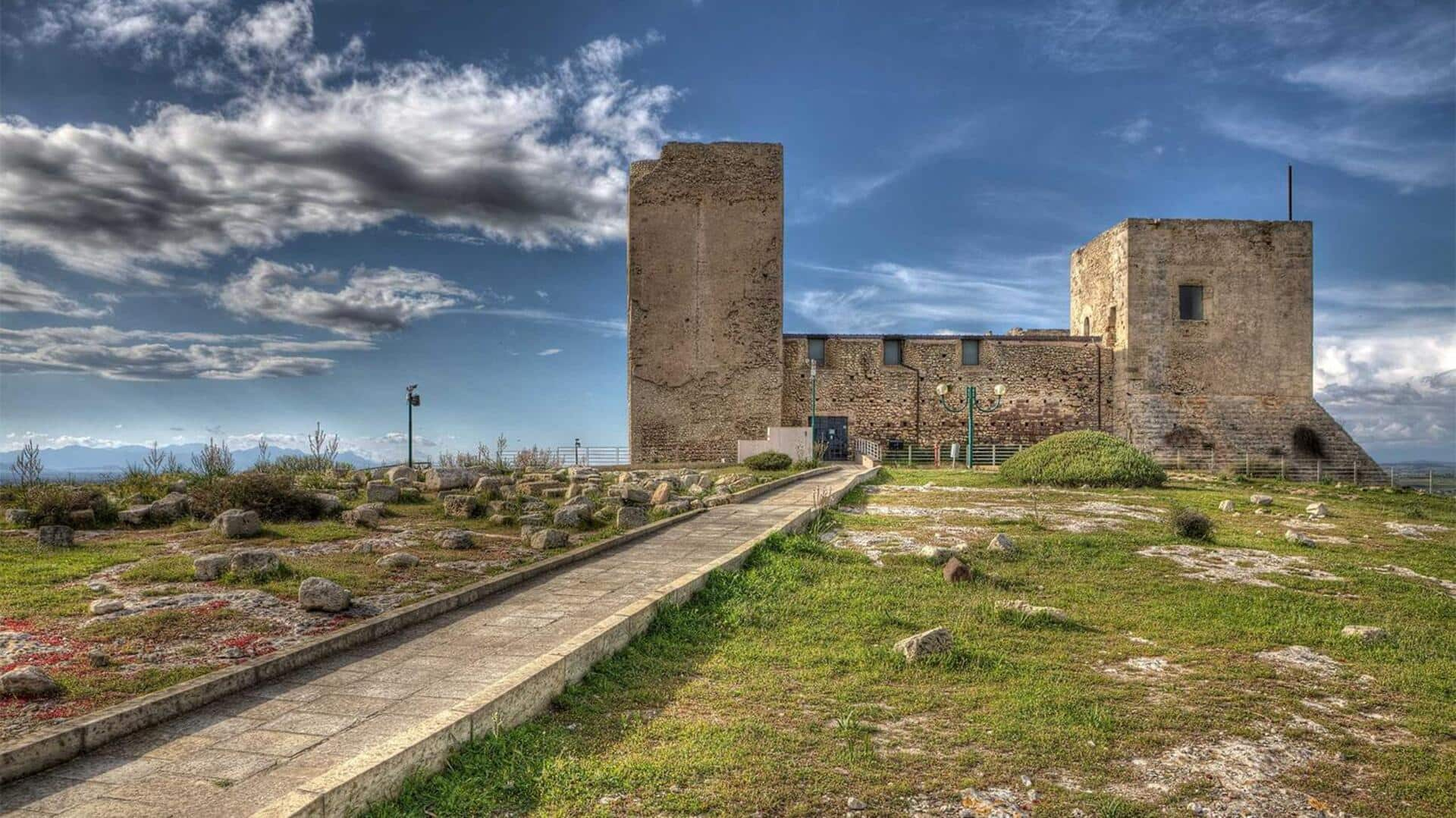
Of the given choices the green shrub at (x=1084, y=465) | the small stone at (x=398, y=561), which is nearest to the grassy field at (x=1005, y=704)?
the small stone at (x=398, y=561)

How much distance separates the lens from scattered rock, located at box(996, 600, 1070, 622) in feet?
19.8

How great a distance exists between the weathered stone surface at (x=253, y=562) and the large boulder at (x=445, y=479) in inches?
311

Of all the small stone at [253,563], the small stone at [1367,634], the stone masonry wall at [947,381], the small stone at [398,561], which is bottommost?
the small stone at [1367,634]

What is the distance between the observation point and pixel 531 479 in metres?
16.5

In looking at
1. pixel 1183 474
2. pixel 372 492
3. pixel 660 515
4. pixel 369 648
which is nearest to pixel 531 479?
pixel 372 492

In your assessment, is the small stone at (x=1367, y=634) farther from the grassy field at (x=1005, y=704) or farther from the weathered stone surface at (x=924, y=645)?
the weathered stone surface at (x=924, y=645)

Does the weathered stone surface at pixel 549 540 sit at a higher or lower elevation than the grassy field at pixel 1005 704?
higher

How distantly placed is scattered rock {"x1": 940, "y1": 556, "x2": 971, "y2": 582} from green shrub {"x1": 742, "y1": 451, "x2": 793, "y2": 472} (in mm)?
13768

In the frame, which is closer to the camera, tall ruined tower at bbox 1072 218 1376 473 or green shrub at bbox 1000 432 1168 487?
green shrub at bbox 1000 432 1168 487

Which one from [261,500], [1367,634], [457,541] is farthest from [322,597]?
[1367,634]

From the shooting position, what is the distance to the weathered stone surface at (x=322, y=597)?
6023 millimetres

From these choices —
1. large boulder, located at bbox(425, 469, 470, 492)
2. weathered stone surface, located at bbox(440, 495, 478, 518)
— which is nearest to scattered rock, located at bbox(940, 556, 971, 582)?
weathered stone surface, located at bbox(440, 495, 478, 518)

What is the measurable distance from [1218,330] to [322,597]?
1248 inches

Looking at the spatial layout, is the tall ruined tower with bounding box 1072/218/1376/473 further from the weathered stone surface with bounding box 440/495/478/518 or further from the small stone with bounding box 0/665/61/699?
the small stone with bounding box 0/665/61/699
